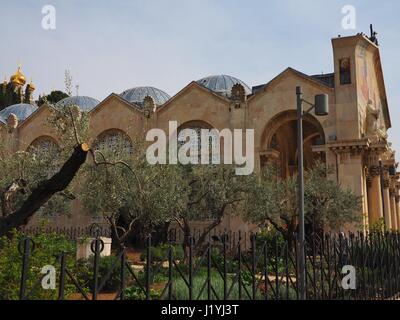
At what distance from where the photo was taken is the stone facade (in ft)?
98.5

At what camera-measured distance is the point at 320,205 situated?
2492cm

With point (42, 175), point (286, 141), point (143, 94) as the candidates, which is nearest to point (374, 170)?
point (286, 141)

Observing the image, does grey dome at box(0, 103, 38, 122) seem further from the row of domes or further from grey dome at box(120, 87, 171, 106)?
grey dome at box(120, 87, 171, 106)

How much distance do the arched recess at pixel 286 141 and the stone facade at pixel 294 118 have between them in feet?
0.27

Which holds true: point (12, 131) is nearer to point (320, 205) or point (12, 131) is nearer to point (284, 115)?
point (284, 115)

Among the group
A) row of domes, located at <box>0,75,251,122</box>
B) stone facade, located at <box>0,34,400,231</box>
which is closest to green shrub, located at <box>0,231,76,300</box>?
stone facade, located at <box>0,34,400,231</box>

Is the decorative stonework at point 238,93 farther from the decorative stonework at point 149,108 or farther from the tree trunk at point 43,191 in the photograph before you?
the tree trunk at point 43,191

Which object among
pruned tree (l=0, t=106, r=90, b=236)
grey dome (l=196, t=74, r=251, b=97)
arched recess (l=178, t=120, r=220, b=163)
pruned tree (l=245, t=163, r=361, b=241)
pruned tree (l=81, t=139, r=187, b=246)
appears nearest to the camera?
pruned tree (l=0, t=106, r=90, b=236)

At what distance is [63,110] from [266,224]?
1349cm

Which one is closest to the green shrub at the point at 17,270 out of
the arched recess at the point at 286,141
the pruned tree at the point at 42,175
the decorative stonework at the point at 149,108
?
the pruned tree at the point at 42,175

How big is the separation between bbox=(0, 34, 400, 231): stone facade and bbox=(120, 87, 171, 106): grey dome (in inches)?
296

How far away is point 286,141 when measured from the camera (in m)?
39.7

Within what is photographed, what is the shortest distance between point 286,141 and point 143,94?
567 inches
